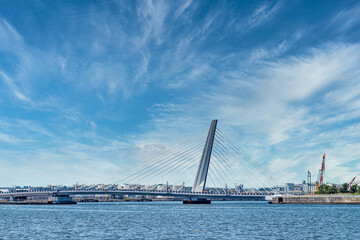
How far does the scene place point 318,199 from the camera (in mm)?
145000

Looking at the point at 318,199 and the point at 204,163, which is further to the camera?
the point at 318,199

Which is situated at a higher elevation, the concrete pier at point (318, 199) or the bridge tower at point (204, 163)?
the bridge tower at point (204, 163)

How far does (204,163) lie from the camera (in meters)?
126

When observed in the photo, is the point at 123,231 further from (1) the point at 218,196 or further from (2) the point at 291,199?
(2) the point at 291,199

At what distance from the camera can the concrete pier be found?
436ft

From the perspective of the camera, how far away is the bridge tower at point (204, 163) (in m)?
126

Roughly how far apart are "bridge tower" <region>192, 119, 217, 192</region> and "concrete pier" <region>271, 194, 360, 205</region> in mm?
41595

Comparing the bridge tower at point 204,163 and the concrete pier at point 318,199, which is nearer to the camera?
the bridge tower at point 204,163

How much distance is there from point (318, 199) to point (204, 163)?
4792cm

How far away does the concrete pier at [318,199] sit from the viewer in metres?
133

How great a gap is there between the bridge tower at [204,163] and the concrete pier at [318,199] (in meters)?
41.6

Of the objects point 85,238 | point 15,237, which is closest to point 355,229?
point 85,238

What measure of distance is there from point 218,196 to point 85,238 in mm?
99869

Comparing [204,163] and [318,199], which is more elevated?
[204,163]
